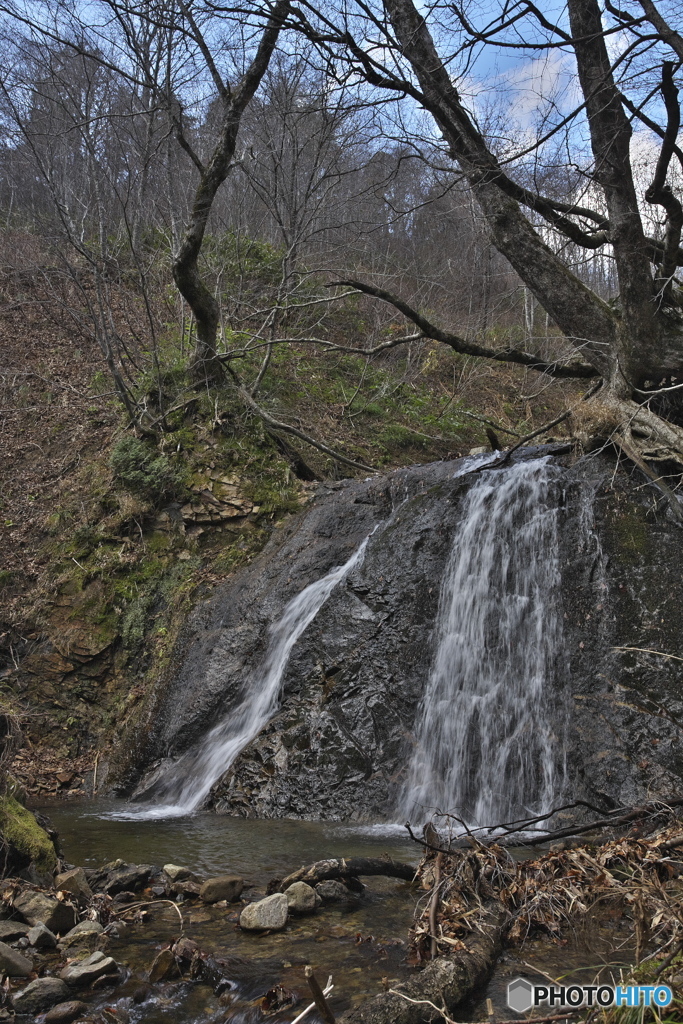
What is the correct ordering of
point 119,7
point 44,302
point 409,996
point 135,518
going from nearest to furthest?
point 409,996 < point 119,7 < point 135,518 < point 44,302

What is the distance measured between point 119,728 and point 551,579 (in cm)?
484

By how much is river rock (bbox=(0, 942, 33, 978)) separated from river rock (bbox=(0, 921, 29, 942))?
17cm

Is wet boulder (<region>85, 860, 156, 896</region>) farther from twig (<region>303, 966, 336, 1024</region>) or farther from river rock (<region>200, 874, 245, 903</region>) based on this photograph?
twig (<region>303, 966, 336, 1024</region>)

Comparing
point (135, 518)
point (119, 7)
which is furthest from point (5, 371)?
point (119, 7)

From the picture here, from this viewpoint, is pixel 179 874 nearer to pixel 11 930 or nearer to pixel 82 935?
pixel 82 935

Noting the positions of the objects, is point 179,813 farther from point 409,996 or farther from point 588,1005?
point 588,1005

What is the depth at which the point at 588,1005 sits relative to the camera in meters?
1.96

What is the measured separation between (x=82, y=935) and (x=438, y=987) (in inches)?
66.3

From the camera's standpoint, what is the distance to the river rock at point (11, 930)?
2.87 metres

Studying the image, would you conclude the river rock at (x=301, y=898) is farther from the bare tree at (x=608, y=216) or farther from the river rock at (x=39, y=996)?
the bare tree at (x=608, y=216)

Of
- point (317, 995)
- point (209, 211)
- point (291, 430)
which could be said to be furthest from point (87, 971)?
point (209, 211)

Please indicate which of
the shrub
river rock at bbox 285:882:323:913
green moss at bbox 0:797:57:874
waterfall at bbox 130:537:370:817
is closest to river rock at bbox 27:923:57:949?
→ green moss at bbox 0:797:57:874

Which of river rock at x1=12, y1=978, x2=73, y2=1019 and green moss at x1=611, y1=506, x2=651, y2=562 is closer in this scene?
river rock at x1=12, y1=978, x2=73, y2=1019

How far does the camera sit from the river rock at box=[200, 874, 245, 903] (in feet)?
11.5
